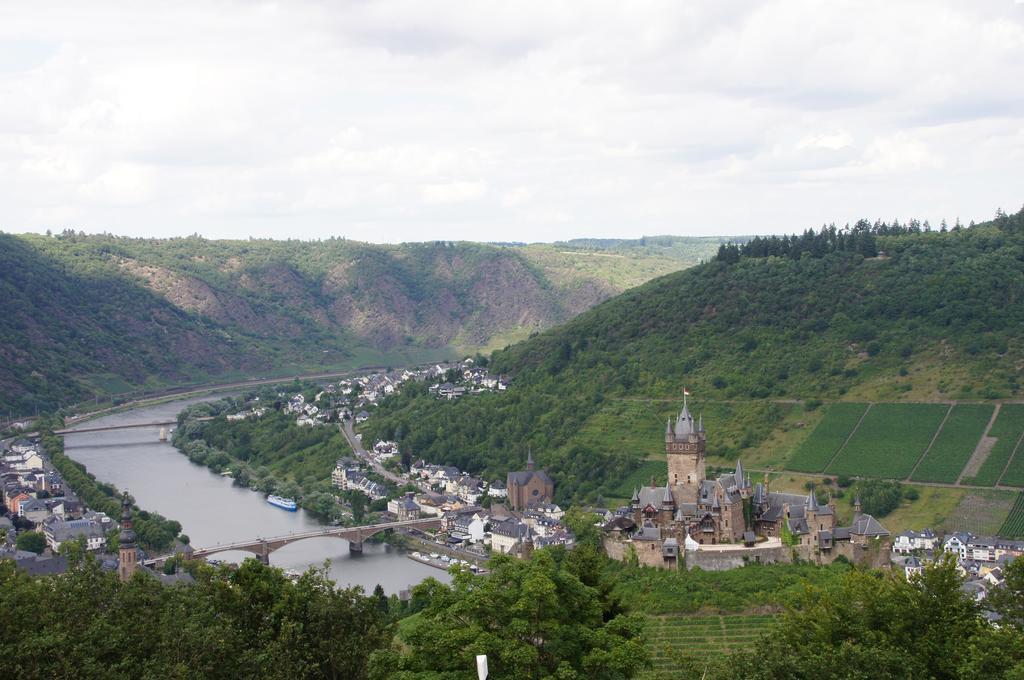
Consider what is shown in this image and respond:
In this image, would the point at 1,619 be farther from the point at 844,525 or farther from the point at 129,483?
the point at 129,483

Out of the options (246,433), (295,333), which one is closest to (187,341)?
(295,333)

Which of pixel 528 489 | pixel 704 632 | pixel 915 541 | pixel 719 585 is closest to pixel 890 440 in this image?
pixel 915 541

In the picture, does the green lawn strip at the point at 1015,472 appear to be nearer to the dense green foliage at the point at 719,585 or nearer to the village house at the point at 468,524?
the dense green foliage at the point at 719,585

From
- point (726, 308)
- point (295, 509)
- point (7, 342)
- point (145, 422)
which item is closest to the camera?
point (295, 509)

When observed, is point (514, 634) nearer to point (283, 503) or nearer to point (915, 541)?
point (915, 541)

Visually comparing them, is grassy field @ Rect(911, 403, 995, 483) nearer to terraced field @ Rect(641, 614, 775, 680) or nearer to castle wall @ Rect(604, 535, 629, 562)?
castle wall @ Rect(604, 535, 629, 562)

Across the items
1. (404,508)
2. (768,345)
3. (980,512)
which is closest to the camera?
(980,512)

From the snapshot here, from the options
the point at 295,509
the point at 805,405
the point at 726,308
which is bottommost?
the point at 295,509
